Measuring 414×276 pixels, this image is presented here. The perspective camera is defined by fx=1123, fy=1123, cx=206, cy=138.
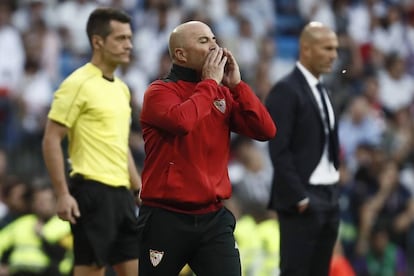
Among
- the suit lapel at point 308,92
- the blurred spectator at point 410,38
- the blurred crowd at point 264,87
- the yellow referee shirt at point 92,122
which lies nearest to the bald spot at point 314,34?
the suit lapel at point 308,92

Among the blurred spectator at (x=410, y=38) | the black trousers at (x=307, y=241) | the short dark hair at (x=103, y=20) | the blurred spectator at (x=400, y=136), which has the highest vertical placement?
the short dark hair at (x=103, y=20)

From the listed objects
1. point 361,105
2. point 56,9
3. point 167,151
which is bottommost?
point 361,105

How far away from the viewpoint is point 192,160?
6887mm

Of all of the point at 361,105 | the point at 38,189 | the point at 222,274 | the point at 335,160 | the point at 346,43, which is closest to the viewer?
the point at 222,274

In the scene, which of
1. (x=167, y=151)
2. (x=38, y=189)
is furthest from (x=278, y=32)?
(x=167, y=151)

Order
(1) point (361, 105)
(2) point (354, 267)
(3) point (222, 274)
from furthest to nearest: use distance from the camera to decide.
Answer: (1) point (361, 105) < (2) point (354, 267) < (3) point (222, 274)

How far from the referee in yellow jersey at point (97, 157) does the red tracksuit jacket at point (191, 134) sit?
130 centimetres

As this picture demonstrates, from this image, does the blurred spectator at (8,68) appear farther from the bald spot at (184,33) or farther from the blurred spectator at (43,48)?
the bald spot at (184,33)

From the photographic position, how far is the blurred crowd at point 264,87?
1405cm

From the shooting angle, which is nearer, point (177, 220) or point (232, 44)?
point (177, 220)

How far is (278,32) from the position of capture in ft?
62.4

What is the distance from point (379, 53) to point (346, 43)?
2.99 ft

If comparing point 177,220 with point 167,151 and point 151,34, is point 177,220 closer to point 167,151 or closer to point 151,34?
point 167,151

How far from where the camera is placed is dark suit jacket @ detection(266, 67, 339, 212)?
336 inches
